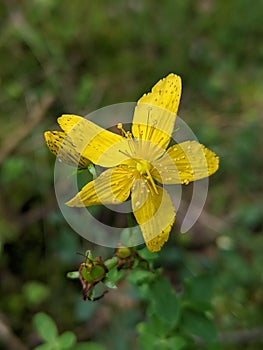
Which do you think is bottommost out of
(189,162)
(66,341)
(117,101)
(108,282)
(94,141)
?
(66,341)

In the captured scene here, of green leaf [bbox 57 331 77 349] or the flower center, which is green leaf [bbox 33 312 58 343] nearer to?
green leaf [bbox 57 331 77 349]

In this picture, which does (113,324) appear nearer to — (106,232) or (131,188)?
(106,232)

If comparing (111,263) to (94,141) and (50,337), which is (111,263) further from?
(50,337)

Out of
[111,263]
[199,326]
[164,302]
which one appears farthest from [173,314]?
[111,263]

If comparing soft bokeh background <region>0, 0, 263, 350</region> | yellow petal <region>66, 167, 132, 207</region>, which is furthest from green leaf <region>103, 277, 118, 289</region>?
soft bokeh background <region>0, 0, 263, 350</region>

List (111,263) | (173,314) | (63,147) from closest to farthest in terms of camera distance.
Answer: (63,147), (111,263), (173,314)

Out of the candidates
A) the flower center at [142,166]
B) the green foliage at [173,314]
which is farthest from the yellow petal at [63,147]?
A: the green foliage at [173,314]

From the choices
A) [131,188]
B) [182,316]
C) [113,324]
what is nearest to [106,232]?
[113,324]
